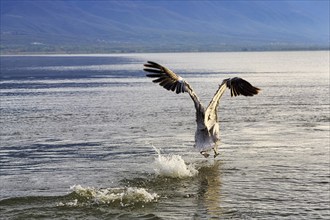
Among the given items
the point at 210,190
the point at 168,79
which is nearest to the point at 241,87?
the point at 168,79

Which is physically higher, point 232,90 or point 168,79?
point 168,79

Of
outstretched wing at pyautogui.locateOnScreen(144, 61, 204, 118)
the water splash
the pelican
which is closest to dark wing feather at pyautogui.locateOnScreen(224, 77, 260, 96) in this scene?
the pelican

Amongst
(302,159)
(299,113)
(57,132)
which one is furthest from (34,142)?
(299,113)

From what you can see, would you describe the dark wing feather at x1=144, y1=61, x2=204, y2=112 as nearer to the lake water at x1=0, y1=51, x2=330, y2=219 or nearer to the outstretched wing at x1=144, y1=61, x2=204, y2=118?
the outstretched wing at x1=144, y1=61, x2=204, y2=118

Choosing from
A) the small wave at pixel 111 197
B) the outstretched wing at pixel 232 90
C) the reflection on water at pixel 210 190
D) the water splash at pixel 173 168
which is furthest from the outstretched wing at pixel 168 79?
the water splash at pixel 173 168

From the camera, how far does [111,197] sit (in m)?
24.1

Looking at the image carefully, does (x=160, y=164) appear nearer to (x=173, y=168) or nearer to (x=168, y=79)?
(x=173, y=168)

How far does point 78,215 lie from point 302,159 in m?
12.1

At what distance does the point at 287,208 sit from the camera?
22922mm

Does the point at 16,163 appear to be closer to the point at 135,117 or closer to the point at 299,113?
the point at 135,117

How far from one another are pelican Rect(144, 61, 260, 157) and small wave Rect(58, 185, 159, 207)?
15.7 ft

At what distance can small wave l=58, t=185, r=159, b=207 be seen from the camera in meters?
23.9

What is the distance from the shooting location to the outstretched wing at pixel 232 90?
18516 millimetres

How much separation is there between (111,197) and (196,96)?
277 inches
